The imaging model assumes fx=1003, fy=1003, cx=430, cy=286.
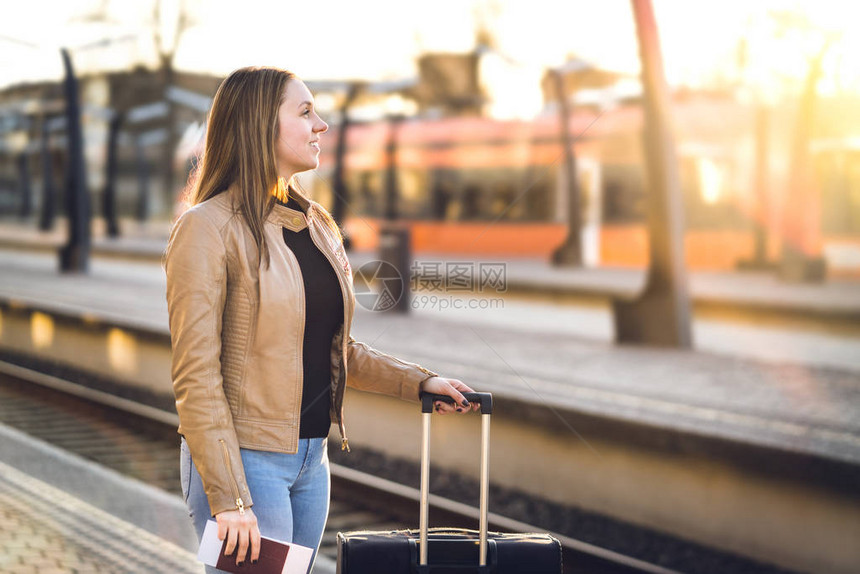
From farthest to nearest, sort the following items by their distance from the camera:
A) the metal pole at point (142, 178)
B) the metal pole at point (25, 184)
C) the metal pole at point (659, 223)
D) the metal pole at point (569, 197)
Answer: the metal pole at point (25, 184) < the metal pole at point (142, 178) < the metal pole at point (569, 197) < the metal pole at point (659, 223)

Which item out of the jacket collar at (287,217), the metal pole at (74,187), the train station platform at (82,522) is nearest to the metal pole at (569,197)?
the metal pole at (74,187)

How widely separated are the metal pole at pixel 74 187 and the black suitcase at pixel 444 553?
58.8ft

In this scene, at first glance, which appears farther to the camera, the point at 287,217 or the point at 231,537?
the point at 287,217

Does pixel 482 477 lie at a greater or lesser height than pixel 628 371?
greater

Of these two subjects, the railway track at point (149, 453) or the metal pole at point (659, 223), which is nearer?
the railway track at point (149, 453)

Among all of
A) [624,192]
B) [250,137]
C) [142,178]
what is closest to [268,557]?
[250,137]

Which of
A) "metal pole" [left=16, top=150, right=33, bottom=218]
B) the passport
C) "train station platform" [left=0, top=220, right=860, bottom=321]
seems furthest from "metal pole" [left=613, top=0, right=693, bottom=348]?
"metal pole" [left=16, top=150, right=33, bottom=218]

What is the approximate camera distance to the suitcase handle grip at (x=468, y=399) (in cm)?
219

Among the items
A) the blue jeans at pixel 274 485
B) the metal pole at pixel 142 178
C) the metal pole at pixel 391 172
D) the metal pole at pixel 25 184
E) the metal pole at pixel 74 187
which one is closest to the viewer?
the blue jeans at pixel 274 485

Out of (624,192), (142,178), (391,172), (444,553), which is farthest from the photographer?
(142,178)

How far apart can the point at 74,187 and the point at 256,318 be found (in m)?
18.2

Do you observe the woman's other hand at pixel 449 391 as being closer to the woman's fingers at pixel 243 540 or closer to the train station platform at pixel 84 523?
the woman's fingers at pixel 243 540

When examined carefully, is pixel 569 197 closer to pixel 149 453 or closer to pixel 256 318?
pixel 149 453

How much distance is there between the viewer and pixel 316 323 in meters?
2.23
